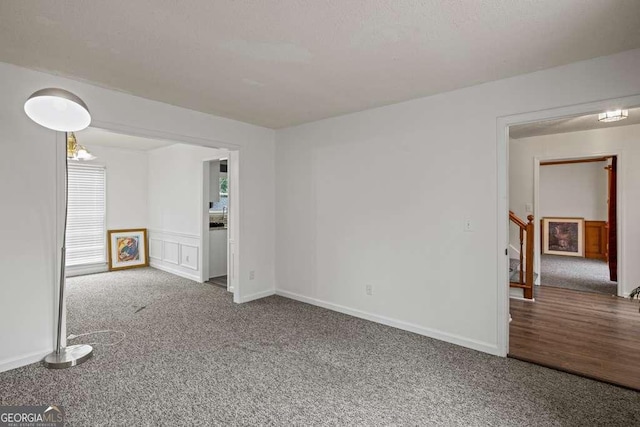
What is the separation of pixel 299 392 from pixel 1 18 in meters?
3.01

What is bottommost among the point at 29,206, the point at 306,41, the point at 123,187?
the point at 29,206

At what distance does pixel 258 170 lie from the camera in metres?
4.58

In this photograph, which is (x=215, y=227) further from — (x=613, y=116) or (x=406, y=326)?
(x=613, y=116)

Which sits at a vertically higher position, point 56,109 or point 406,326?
point 56,109

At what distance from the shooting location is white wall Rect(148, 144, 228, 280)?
5.61m

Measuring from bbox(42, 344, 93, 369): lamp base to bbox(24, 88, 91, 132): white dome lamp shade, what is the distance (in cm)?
184

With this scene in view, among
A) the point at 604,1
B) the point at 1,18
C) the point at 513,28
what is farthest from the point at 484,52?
the point at 1,18

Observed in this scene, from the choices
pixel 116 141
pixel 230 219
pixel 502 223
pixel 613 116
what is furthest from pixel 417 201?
pixel 116 141

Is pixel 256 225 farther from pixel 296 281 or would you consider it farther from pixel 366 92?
pixel 366 92

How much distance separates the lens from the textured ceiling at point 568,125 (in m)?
4.26

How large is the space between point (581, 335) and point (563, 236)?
5.85 meters

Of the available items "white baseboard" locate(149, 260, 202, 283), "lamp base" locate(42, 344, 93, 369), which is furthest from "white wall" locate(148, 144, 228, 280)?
"lamp base" locate(42, 344, 93, 369)
